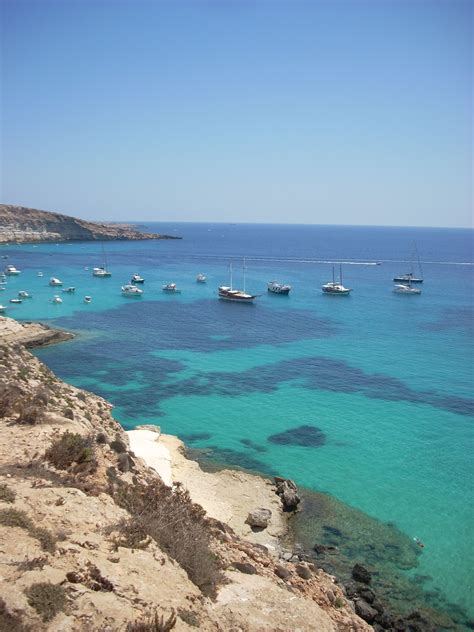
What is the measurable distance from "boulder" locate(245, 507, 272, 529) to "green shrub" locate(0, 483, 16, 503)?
505 inches

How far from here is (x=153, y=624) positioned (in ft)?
30.6

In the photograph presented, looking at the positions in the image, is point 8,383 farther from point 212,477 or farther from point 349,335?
point 349,335

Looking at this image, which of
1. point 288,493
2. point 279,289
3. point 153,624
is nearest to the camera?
point 153,624

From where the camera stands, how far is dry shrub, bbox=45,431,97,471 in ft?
50.0

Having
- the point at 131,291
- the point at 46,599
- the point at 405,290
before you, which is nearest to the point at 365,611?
the point at 46,599

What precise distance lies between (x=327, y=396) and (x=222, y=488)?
16.3 metres

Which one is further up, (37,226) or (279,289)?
(37,226)

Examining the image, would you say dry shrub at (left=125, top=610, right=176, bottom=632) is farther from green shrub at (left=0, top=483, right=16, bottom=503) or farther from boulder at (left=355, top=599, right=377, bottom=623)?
boulder at (left=355, top=599, right=377, bottom=623)

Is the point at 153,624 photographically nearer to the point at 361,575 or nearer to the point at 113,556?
the point at 113,556

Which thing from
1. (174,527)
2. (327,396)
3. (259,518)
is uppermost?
(174,527)

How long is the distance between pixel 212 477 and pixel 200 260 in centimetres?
12433

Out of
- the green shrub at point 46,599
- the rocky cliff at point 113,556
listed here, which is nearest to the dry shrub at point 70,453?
the rocky cliff at point 113,556

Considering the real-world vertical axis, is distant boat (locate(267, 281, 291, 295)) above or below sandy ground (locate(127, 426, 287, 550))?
above

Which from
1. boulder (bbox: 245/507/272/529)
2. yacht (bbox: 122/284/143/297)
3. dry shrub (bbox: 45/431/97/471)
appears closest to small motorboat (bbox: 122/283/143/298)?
yacht (bbox: 122/284/143/297)
